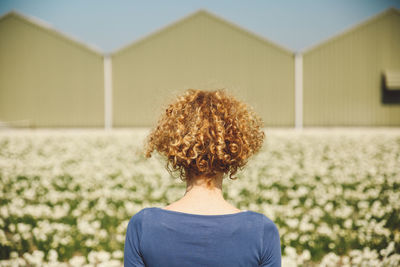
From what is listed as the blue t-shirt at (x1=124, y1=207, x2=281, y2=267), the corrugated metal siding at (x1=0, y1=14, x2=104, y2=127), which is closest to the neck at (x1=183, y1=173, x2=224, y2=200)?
the blue t-shirt at (x1=124, y1=207, x2=281, y2=267)

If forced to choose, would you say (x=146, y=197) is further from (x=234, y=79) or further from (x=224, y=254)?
(x=234, y=79)

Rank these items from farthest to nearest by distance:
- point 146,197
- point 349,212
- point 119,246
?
point 146,197, point 349,212, point 119,246

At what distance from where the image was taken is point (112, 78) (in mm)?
19078

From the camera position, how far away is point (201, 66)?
18.9 m

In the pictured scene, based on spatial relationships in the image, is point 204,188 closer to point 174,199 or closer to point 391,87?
point 174,199

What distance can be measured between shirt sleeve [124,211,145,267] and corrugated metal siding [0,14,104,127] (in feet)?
61.3

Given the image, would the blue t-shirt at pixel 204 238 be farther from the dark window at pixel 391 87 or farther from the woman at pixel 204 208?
the dark window at pixel 391 87

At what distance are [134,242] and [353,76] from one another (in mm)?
19432

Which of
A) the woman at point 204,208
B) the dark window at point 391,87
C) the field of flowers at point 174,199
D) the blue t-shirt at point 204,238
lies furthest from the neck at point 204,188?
the dark window at point 391,87

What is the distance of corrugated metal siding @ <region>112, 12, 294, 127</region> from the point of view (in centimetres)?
1866

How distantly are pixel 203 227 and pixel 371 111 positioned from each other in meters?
19.5

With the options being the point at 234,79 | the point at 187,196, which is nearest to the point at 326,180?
the point at 187,196

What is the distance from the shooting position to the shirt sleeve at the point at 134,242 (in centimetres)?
118

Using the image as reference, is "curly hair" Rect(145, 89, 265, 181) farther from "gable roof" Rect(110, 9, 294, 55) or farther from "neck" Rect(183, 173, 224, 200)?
"gable roof" Rect(110, 9, 294, 55)
